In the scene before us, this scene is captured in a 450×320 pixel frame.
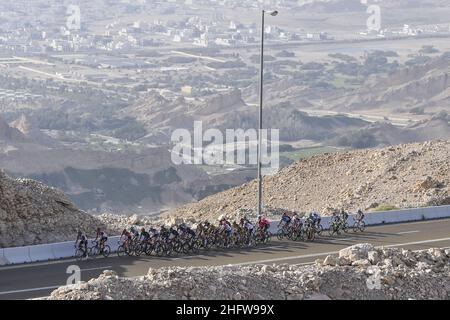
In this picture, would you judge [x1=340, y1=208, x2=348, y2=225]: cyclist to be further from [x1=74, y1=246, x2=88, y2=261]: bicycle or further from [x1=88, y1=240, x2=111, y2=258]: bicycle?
[x1=74, y1=246, x2=88, y2=261]: bicycle

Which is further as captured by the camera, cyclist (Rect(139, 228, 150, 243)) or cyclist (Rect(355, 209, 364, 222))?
cyclist (Rect(355, 209, 364, 222))

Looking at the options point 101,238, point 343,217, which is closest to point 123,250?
point 101,238

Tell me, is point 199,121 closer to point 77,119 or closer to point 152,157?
point 77,119

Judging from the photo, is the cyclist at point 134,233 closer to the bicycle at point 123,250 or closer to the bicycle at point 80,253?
the bicycle at point 123,250

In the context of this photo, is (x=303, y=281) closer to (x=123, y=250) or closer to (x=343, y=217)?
(x=123, y=250)

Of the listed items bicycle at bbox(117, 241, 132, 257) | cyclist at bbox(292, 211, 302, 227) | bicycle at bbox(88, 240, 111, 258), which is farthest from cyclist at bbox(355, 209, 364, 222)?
bicycle at bbox(88, 240, 111, 258)
